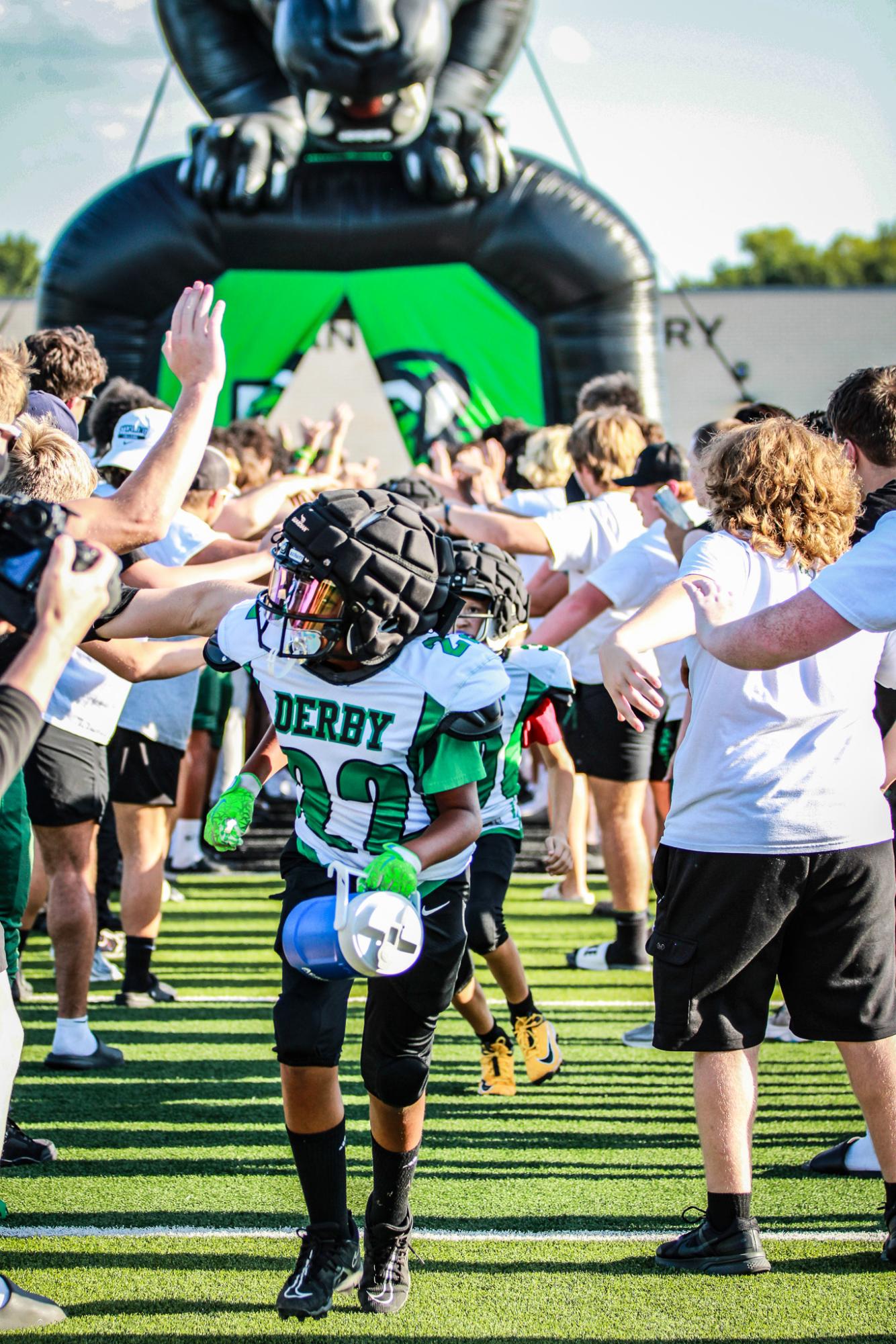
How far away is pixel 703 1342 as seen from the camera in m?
2.79

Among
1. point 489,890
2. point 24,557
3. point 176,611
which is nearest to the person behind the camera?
point 24,557

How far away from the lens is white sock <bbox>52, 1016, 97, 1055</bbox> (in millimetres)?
4547

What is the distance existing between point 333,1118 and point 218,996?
8.95 feet

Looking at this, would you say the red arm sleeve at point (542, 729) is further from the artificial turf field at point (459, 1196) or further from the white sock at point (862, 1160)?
the white sock at point (862, 1160)

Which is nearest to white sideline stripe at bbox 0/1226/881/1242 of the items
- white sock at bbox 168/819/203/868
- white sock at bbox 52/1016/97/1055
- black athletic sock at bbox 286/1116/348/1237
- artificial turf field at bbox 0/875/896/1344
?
artificial turf field at bbox 0/875/896/1344

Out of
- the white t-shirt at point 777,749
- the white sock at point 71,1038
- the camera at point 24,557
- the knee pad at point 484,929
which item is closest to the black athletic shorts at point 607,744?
the knee pad at point 484,929

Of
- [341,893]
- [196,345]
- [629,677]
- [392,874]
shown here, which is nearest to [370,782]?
[341,893]

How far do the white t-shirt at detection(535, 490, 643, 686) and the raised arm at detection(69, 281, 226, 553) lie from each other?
252cm

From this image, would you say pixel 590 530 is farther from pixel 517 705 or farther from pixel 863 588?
pixel 863 588

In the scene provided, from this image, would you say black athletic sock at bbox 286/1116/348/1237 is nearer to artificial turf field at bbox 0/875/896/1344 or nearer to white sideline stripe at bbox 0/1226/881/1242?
artificial turf field at bbox 0/875/896/1344

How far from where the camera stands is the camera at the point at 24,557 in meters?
2.16

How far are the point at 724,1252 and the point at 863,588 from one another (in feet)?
5.07

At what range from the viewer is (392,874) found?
8.55 feet

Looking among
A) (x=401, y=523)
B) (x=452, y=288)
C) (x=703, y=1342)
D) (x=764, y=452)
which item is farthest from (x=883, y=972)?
(x=452, y=288)
